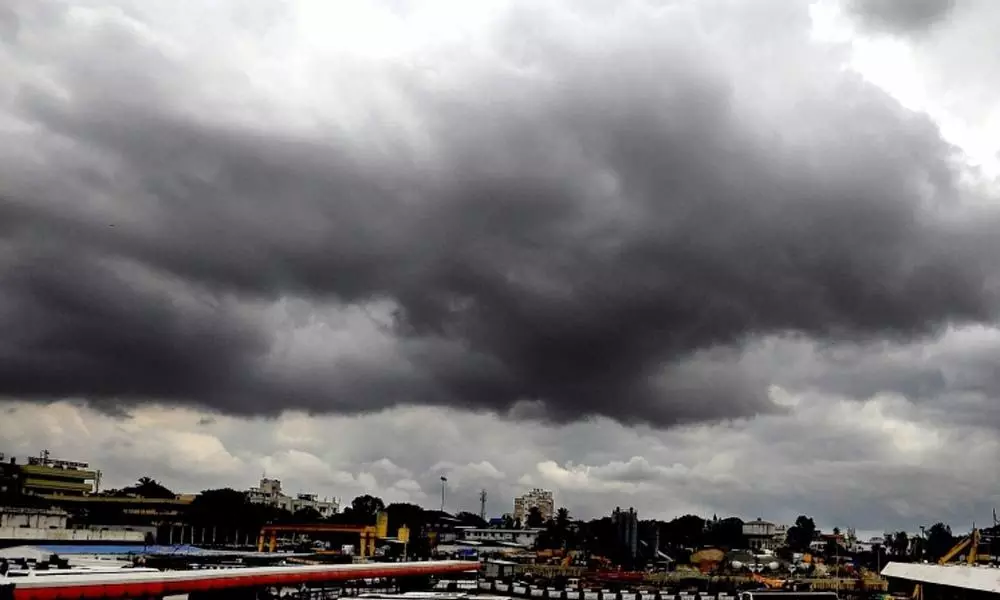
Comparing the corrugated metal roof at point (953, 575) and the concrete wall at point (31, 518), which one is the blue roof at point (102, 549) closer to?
the concrete wall at point (31, 518)

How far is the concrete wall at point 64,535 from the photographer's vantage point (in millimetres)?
122062

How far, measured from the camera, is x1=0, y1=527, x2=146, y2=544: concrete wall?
12206cm

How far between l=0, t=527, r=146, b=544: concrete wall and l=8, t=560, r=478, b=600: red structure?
6381 centimetres

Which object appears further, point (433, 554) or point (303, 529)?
→ point (433, 554)

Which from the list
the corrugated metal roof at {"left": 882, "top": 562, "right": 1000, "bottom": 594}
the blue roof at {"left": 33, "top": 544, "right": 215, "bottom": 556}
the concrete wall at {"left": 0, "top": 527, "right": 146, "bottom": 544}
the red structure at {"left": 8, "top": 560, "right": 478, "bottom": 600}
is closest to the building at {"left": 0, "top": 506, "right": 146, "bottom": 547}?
the concrete wall at {"left": 0, "top": 527, "right": 146, "bottom": 544}

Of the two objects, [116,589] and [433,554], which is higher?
[116,589]

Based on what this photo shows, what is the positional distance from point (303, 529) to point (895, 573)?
10536 centimetres

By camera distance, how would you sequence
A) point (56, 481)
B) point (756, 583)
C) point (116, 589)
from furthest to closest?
point (56, 481) < point (756, 583) < point (116, 589)

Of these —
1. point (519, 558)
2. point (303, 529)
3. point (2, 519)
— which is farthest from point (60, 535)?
point (519, 558)

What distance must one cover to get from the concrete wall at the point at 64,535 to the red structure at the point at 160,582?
63806mm

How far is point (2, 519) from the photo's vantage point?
127m

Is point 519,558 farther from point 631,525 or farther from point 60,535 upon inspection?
point 60,535

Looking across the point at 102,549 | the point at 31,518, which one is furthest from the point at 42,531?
the point at 102,549

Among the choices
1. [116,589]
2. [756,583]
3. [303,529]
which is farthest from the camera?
[303,529]
